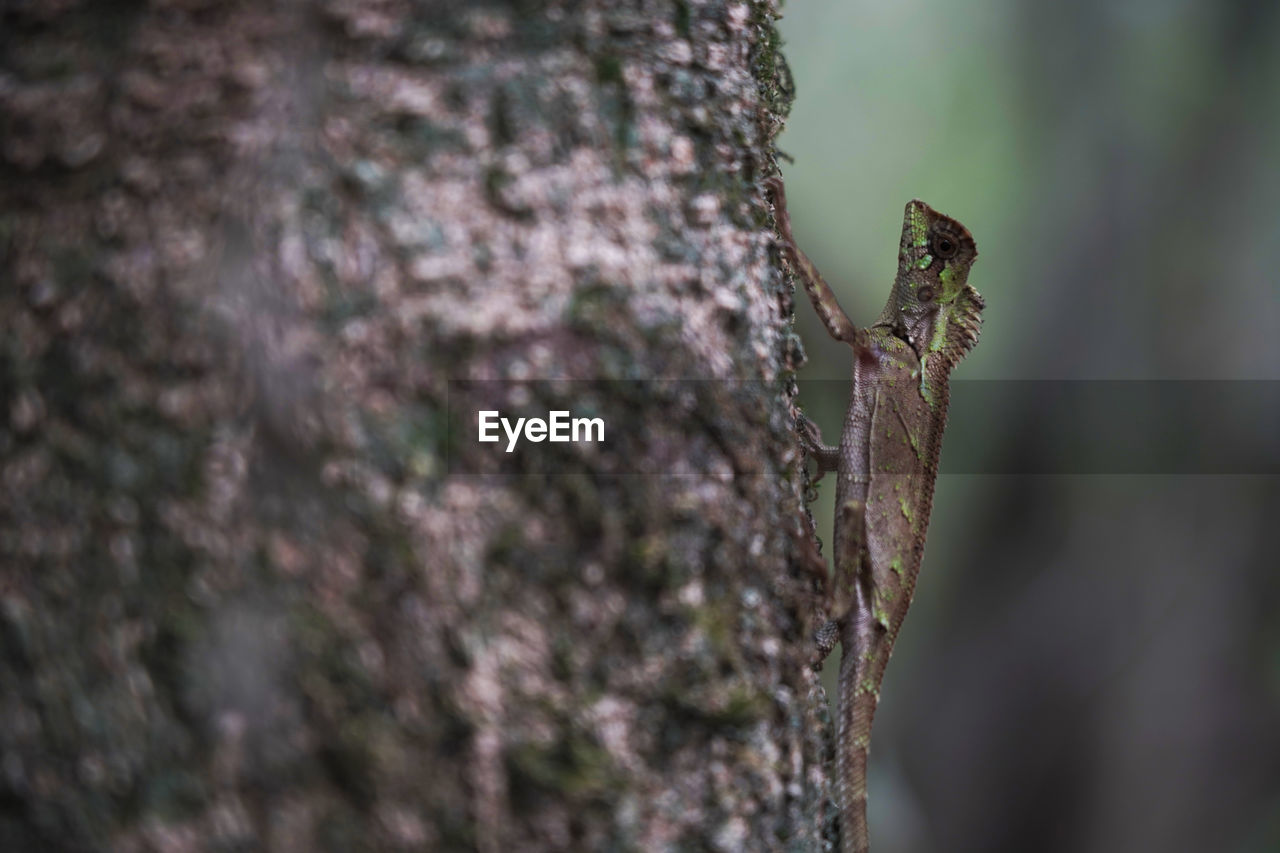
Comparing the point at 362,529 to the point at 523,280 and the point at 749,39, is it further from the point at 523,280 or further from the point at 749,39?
the point at 749,39

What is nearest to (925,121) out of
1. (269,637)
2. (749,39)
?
(749,39)

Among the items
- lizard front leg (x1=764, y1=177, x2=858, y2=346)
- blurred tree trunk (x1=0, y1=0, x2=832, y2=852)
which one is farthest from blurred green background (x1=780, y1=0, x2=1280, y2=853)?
blurred tree trunk (x1=0, y1=0, x2=832, y2=852)

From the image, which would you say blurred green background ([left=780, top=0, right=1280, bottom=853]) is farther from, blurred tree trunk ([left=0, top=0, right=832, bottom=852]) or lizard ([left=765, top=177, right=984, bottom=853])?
blurred tree trunk ([left=0, top=0, right=832, bottom=852])

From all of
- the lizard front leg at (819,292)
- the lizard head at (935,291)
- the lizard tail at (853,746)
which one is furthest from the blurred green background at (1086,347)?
the lizard tail at (853,746)

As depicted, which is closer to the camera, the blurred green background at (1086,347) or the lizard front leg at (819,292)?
the lizard front leg at (819,292)

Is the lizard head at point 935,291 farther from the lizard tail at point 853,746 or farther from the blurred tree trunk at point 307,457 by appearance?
the blurred tree trunk at point 307,457

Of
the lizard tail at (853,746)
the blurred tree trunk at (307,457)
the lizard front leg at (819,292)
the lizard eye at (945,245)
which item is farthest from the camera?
the lizard eye at (945,245)
